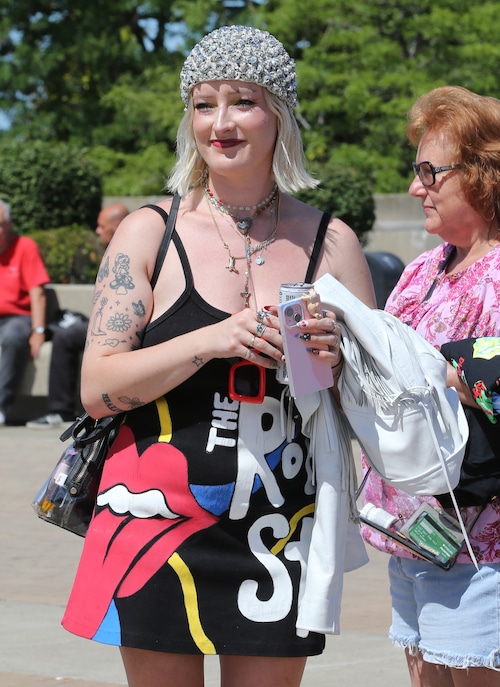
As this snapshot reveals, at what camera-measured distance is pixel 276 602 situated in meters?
2.73

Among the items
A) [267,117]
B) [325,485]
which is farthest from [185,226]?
[325,485]

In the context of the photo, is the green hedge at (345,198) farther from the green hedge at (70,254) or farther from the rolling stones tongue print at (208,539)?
the rolling stones tongue print at (208,539)

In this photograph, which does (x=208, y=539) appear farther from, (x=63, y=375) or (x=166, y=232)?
(x=63, y=375)

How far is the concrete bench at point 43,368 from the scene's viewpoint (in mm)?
10750

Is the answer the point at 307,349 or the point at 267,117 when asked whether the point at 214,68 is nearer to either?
the point at 267,117

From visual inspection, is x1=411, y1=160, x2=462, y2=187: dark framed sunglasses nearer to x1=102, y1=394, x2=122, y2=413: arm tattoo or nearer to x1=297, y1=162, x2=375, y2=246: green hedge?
x1=102, y1=394, x2=122, y2=413: arm tattoo

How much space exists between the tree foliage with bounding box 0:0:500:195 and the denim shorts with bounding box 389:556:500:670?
16773 mm

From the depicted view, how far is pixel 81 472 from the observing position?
2.93 metres

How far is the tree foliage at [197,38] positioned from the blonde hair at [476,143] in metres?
16.4

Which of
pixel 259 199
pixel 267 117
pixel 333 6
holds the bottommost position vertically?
pixel 333 6

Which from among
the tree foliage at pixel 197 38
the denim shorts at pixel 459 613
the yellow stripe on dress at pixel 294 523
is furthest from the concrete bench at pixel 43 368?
the tree foliage at pixel 197 38

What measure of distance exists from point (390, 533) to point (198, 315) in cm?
69

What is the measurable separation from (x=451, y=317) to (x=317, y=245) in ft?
1.32

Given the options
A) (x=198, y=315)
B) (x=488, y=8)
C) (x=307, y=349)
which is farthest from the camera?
(x=488, y=8)
